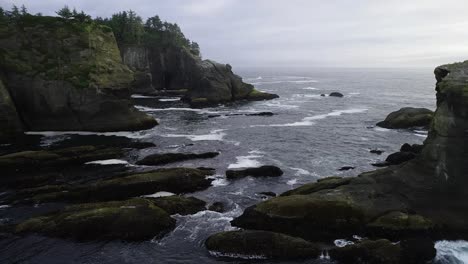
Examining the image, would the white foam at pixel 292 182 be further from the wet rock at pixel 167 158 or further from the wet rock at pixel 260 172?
the wet rock at pixel 167 158

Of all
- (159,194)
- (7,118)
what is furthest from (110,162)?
(7,118)

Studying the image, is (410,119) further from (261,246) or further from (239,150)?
(261,246)

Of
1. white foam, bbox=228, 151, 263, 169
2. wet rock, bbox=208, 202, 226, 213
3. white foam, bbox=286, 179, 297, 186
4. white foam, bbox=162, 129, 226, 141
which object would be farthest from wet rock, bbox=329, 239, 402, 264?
white foam, bbox=162, 129, 226, 141

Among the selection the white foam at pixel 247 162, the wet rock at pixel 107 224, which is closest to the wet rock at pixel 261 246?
the wet rock at pixel 107 224

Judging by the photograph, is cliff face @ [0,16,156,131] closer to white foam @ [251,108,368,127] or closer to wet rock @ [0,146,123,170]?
wet rock @ [0,146,123,170]

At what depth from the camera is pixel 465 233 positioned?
25.0 metres

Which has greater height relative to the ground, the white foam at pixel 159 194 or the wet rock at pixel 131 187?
the wet rock at pixel 131 187

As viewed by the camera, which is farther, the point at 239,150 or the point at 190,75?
the point at 190,75

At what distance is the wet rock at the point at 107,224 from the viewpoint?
85.0ft

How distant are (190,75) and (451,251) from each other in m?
98.4

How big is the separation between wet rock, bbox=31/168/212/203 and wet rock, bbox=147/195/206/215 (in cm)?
320

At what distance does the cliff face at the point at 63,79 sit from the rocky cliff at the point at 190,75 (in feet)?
105

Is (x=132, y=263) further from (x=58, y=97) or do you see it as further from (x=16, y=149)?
(x=58, y=97)

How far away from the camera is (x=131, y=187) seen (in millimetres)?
33094
